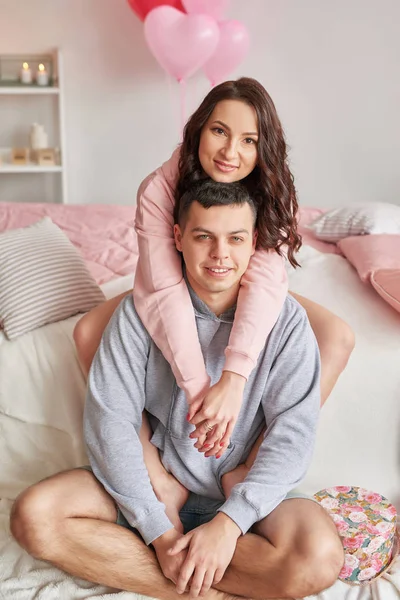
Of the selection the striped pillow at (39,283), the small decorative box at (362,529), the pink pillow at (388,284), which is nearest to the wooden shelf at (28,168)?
the striped pillow at (39,283)

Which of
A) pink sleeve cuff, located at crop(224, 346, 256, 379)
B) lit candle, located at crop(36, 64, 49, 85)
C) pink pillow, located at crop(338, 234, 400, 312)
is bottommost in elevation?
pink sleeve cuff, located at crop(224, 346, 256, 379)

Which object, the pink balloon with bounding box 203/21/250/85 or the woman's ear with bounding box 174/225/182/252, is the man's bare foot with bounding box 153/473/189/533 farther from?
the pink balloon with bounding box 203/21/250/85

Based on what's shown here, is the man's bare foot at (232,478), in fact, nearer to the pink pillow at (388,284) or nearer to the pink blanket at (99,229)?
the pink pillow at (388,284)

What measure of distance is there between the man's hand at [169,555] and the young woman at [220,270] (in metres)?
0.10

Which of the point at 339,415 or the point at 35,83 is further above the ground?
the point at 35,83

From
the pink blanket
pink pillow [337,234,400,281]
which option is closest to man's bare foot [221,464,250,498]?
pink pillow [337,234,400,281]

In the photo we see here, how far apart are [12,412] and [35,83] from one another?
280 centimetres

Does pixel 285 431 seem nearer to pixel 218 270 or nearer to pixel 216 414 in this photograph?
pixel 216 414

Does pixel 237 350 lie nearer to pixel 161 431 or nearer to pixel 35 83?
pixel 161 431

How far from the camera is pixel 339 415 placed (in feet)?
6.16

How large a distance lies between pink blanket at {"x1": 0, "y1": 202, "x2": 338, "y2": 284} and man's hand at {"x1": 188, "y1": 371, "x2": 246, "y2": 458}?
94 cm

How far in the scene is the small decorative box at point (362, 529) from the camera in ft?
5.21

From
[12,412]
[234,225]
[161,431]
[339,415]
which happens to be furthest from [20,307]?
[339,415]

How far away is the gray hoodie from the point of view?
1.52 meters
